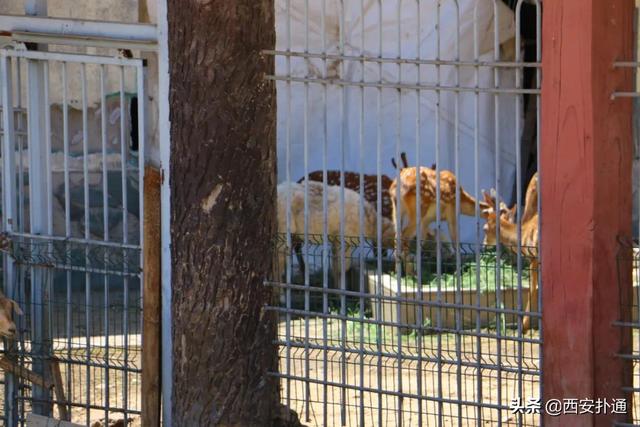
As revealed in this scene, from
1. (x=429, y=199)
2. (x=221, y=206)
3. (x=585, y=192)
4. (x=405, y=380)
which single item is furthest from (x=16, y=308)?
(x=429, y=199)

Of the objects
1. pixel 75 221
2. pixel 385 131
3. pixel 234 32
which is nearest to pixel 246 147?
pixel 234 32

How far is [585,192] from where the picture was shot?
15.7 ft

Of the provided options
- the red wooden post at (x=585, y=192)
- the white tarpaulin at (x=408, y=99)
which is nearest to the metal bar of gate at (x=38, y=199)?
the red wooden post at (x=585, y=192)

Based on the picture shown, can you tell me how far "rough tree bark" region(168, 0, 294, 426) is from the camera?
5352 millimetres

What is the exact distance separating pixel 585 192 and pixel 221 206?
5.68ft

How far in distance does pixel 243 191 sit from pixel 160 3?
105 centimetres

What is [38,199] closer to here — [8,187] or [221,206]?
[8,187]

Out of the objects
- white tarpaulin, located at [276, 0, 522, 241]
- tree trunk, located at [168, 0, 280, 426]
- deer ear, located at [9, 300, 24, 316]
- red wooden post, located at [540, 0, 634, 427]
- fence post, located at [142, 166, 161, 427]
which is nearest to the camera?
red wooden post, located at [540, 0, 634, 427]

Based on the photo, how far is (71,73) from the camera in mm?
A: 12844

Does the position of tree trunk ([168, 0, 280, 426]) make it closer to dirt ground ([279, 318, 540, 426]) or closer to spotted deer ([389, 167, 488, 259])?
dirt ground ([279, 318, 540, 426])

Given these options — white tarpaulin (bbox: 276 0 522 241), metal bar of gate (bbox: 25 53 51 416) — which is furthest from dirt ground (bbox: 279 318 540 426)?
white tarpaulin (bbox: 276 0 522 241)

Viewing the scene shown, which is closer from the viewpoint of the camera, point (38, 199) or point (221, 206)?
point (221, 206)

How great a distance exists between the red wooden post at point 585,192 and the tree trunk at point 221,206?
141 centimetres

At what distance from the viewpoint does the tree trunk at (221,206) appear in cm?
535
